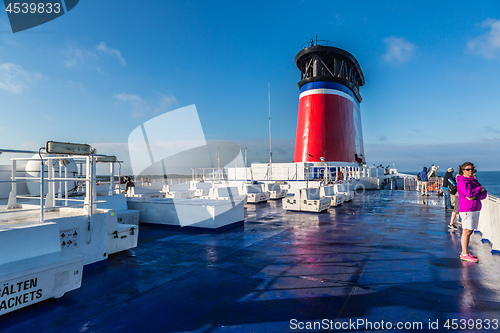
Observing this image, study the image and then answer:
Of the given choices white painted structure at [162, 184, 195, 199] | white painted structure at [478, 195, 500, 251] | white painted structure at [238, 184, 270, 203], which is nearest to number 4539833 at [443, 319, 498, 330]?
white painted structure at [478, 195, 500, 251]

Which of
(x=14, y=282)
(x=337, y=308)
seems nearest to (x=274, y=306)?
(x=337, y=308)

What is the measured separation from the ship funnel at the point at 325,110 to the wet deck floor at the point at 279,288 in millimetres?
17617

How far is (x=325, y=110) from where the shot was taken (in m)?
25.3

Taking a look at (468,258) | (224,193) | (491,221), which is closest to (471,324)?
(468,258)

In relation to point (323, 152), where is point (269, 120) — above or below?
above

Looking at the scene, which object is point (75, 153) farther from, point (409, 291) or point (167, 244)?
point (409, 291)

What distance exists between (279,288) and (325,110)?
2263cm

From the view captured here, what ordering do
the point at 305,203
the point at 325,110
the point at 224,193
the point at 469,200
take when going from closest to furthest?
the point at 469,200, the point at 305,203, the point at 224,193, the point at 325,110

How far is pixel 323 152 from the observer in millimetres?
25156

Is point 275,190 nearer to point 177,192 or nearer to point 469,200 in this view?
point 177,192

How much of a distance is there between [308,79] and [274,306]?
24.7 metres

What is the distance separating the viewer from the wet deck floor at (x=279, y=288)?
360 centimetres

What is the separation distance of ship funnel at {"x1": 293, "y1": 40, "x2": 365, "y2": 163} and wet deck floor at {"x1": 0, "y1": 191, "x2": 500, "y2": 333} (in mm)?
17617

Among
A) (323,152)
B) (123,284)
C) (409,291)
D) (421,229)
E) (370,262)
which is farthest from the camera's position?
(323,152)
